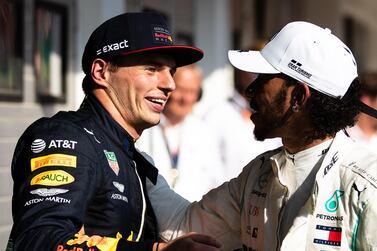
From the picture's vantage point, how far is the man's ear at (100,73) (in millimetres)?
3066

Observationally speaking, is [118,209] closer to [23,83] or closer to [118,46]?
[118,46]

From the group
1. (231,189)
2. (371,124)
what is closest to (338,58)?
(231,189)

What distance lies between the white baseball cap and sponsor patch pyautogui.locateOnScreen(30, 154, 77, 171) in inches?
32.3

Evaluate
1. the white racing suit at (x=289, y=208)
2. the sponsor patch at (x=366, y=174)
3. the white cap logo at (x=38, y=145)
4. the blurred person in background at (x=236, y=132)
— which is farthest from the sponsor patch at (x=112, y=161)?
the blurred person in background at (x=236, y=132)

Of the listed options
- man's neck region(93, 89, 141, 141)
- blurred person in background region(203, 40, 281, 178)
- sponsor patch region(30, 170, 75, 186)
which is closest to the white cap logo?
sponsor patch region(30, 170, 75, 186)

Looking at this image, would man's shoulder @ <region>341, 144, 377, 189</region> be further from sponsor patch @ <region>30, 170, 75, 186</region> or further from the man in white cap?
sponsor patch @ <region>30, 170, 75, 186</region>

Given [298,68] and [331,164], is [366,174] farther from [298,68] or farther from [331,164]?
[298,68]

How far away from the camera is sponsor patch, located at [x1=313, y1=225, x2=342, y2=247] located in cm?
278

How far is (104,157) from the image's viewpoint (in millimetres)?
2854

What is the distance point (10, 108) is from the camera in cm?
536

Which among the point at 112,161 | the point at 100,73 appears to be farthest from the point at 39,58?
the point at 112,161

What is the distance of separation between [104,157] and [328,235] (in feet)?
2.63

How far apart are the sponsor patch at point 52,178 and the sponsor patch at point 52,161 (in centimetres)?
3

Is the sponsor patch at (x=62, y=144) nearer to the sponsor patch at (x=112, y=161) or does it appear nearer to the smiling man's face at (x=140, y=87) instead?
the sponsor patch at (x=112, y=161)
